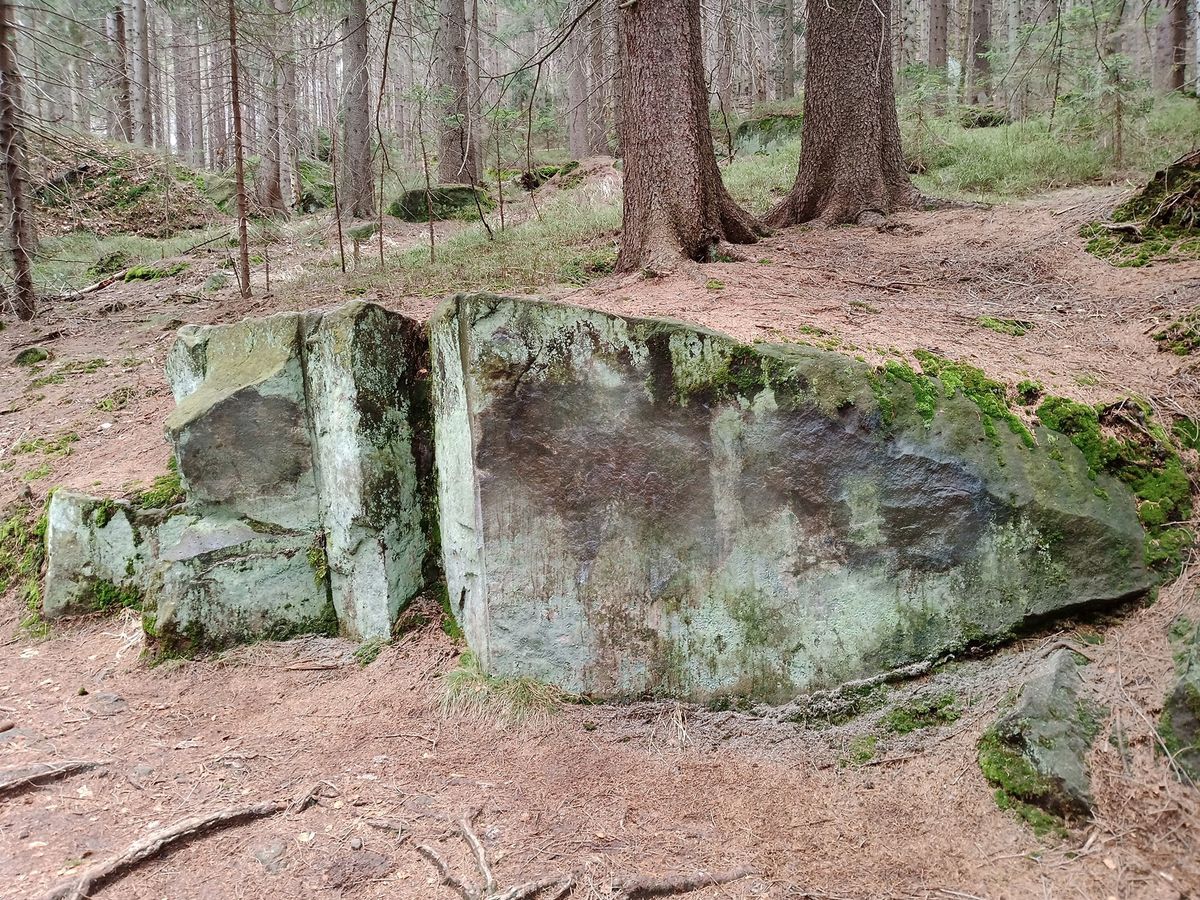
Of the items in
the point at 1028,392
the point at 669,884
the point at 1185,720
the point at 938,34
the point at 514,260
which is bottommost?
the point at 669,884

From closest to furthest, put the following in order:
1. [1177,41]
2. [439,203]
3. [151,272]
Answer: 1. [151,272]
2. [439,203]
3. [1177,41]

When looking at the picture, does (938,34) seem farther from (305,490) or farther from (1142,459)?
(305,490)

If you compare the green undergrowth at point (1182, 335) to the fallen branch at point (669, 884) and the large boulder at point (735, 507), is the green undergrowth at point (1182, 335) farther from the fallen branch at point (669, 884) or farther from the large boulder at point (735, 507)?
the fallen branch at point (669, 884)

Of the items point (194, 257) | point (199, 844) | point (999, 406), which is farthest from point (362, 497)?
point (194, 257)

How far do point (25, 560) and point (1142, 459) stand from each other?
A: 6.93 meters

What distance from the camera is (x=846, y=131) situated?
25.1 ft

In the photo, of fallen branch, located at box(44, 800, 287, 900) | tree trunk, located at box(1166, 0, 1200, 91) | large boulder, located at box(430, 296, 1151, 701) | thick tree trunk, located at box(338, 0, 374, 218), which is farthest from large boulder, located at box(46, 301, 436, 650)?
tree trunk, located at box(1166, 0, 1200, 91)

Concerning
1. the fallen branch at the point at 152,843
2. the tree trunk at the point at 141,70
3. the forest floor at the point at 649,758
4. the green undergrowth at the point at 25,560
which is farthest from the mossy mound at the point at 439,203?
the fallen branch at the point at 152,843

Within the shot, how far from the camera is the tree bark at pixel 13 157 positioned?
7.96m

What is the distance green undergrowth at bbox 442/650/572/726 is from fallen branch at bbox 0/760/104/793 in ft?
5.36

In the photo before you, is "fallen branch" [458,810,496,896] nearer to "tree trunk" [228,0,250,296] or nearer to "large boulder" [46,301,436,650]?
"large boulder" [46,301,436,650]

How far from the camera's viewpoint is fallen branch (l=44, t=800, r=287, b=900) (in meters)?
2.51

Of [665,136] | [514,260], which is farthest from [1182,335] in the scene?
[514,260]

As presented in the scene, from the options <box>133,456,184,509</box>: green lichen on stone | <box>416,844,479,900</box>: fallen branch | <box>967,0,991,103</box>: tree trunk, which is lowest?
<box>416,844,479,900</box>: fallen branch
